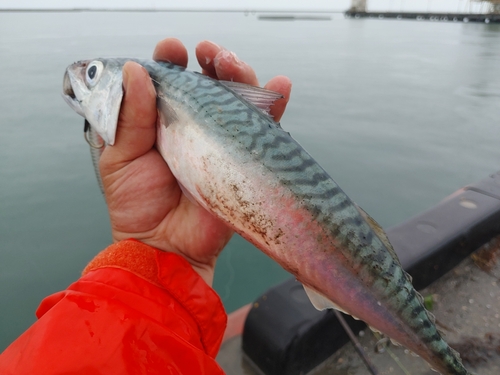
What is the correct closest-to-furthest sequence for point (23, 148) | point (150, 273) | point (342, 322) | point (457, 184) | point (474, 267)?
point (150, 273) < point (342, 322) < point (474, 267) < point (457, 184) < point (23, 148)

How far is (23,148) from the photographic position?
311 inches

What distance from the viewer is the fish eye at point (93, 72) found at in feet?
7.26

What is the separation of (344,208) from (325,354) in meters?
1.81

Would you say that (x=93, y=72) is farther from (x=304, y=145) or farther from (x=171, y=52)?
(x=304, y=145)

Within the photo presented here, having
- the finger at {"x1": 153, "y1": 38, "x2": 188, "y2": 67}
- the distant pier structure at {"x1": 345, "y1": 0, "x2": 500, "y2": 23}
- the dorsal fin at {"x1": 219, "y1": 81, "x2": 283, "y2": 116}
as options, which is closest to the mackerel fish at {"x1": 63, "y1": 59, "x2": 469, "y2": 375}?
the dorsal fin at {"x1": 219, "y1": 81, "x2": 283, "y2": 116}

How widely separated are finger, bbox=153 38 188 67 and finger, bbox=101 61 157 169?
0.56 m

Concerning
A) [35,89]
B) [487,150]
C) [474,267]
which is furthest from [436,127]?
[35,89]

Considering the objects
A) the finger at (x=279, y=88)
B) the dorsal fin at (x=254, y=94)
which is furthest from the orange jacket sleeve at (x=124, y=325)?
the finger at (x=279, y=88)

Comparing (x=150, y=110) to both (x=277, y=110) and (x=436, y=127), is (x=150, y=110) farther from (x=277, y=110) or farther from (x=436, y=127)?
(x=436, y=127)

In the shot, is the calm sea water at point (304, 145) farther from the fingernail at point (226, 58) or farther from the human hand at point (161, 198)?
the fingernail at point (226, 58)

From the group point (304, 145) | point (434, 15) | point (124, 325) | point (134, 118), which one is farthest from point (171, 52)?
point (434, 15)

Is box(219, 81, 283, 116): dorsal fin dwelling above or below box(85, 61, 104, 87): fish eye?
below

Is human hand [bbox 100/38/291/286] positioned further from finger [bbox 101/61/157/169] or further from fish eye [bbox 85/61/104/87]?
fish eye [bbox 85/61/104/87]

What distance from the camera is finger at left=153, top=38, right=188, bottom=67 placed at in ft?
7.97
